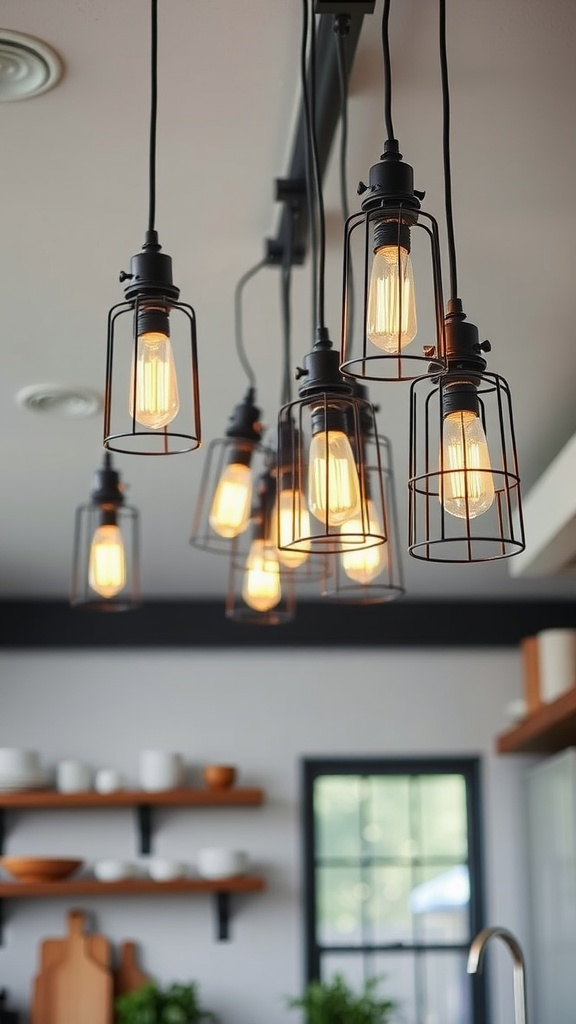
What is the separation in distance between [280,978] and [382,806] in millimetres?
853

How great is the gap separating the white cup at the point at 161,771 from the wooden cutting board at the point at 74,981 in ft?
2.08

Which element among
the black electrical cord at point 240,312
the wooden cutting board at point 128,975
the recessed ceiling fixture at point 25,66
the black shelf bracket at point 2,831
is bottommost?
the wooden cutting board at point 128,975

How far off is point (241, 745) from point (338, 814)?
53cm

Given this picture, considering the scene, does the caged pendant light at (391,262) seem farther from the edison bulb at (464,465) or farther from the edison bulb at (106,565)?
the edison bulb at (106,565)

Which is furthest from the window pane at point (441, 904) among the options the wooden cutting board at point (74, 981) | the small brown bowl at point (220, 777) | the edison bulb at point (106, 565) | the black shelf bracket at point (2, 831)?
the edison bulb at point (106, 565)

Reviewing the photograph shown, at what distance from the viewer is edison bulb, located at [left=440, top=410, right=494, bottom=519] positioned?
4.93 feet

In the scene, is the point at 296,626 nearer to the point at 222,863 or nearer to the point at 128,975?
the point at 222,863

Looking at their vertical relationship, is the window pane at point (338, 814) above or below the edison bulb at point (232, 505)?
below

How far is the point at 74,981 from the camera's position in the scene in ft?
17.7

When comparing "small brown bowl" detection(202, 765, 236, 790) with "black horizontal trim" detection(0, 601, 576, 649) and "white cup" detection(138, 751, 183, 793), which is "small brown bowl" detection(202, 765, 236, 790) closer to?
"white cup" detection(138, 751, 183, 793)

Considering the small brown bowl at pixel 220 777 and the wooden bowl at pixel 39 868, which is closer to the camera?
the wooden bowl at pixel 39 868

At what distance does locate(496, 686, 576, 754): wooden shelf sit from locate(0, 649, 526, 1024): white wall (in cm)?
25

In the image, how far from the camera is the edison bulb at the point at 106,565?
103 inches

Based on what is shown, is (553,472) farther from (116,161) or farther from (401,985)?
(401,985)
